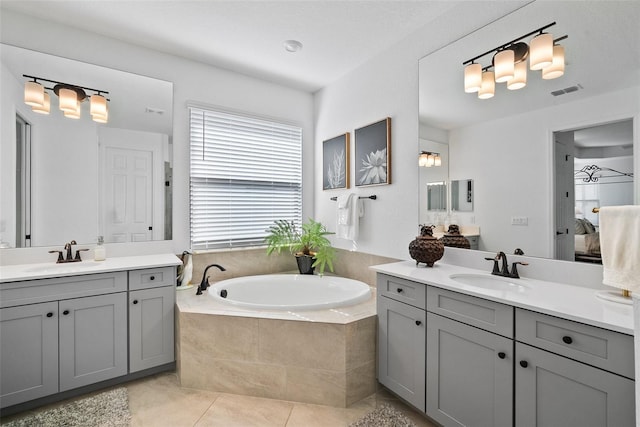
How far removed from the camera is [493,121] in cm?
190

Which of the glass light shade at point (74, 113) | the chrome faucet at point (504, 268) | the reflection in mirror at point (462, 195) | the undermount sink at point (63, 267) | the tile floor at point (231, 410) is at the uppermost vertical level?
the glass light shade at point (74, 113)

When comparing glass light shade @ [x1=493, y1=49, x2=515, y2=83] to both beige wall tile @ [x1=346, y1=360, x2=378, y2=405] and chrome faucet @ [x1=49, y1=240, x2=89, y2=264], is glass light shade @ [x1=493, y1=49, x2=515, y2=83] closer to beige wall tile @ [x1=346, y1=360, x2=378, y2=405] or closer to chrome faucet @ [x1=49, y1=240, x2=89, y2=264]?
beige wall tile @ [x1=346, y1=360, x2=378, y2=405]

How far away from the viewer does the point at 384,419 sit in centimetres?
177

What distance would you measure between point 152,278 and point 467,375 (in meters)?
2.11

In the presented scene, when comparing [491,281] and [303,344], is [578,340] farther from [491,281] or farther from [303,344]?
[303,344]

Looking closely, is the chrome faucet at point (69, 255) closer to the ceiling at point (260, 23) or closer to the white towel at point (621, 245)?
the ceiling at point (260, 23)

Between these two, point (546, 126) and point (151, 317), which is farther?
point (151, 317)

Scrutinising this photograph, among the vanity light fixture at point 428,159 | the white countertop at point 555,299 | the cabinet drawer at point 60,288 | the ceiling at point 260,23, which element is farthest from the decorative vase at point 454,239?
the cabinet drawer at point 60,288

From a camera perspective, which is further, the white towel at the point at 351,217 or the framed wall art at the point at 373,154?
the white towel at the point at 351,217

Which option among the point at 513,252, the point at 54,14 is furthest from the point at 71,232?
the point at 513,252

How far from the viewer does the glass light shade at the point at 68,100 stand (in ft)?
7.55

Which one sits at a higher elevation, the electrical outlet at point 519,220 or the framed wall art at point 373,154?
the framed wall art at point 373,154

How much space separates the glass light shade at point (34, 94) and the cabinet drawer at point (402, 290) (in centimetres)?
281

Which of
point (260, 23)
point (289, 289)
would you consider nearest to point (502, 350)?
point (289, 289)
